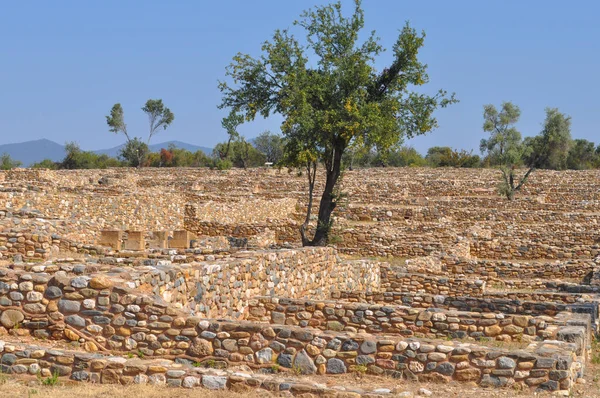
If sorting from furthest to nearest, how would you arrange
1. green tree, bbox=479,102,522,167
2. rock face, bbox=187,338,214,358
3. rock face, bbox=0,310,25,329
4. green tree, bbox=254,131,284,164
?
green tree, bbox=254,131,284,164
green tree, bbox=479,102,522,167
rock face, bbox=0,310,25,329
rock face, bbox=187,338,214,358

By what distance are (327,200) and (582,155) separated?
75.1 metres

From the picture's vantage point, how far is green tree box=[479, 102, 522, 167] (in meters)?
45.9

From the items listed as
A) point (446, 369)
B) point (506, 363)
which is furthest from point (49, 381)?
point (506, 363)

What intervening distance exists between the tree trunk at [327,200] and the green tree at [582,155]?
213ft

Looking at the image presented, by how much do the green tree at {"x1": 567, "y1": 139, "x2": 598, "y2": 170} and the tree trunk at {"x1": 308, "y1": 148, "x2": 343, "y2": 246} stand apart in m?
64.9

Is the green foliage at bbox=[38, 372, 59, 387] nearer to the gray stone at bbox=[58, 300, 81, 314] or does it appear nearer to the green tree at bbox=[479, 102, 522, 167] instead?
the gray stone at bbox=[58, 300, 81, 314]

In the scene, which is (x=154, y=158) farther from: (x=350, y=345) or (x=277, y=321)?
(x=350, y=345)

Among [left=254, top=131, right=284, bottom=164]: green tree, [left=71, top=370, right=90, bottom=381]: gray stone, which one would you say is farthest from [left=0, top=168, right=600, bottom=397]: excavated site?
[left=254, top=131, right=284, bottom=164]: green tree

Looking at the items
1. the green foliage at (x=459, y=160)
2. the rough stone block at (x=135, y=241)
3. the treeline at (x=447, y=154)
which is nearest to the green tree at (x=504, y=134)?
the treeline at (x=447, y=154)

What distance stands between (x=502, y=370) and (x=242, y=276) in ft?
16.3

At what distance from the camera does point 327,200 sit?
22.4 meters

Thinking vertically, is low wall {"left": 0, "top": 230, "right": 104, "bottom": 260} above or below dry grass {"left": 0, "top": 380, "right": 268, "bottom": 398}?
above

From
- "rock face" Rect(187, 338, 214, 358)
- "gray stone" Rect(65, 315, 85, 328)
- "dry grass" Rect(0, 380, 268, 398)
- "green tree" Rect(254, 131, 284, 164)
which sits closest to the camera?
"dry grass" Rect(0, 380, 268, 398)

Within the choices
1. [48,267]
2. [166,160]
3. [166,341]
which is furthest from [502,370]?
[166,160]
